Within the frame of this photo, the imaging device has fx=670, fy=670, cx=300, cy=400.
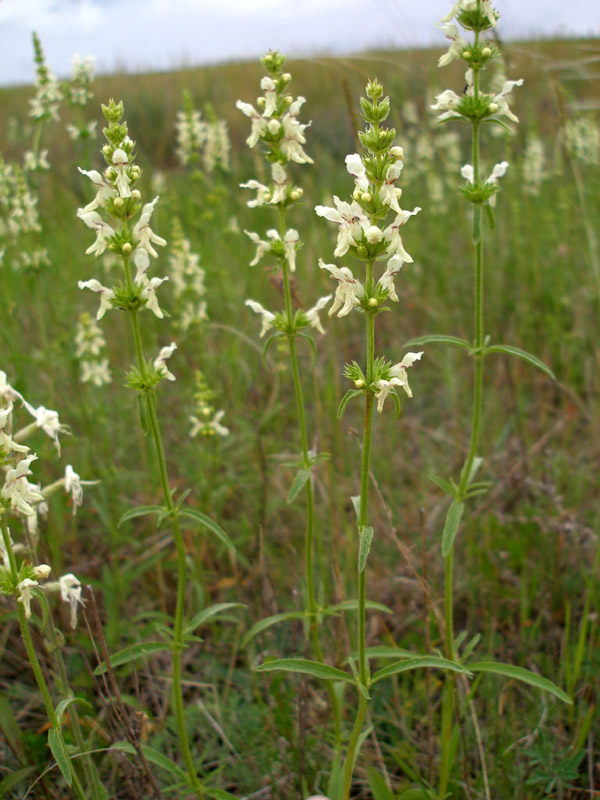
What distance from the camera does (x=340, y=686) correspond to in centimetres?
265

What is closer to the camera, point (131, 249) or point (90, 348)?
point (131, 249)

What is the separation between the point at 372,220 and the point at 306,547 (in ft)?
4.69

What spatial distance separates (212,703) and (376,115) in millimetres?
2680

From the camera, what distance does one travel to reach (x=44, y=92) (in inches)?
162

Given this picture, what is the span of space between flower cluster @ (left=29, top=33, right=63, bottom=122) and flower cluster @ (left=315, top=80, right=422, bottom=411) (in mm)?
2888

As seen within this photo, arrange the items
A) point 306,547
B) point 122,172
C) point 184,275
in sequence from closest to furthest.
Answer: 1. point 122,172
2. point 306,547
3. point 184,275

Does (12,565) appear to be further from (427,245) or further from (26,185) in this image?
(427,245)

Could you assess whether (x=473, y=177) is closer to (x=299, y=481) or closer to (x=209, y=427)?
(x=299, y=481)

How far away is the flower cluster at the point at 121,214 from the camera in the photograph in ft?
7.07

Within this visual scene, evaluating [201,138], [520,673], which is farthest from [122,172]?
[201,138]

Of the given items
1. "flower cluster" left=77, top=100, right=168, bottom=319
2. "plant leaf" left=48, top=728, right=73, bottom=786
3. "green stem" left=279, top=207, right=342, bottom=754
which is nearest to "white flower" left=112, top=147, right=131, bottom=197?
"flower cluster" left=77, top=100, right=168, bottom=319

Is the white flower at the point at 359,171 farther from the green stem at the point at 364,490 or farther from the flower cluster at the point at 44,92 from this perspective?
the flower cluster at the point at 44,92

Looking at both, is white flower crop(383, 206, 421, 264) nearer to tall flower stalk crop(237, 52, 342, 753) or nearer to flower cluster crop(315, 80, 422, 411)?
flower cluster crop(315, 80, 422, 411)

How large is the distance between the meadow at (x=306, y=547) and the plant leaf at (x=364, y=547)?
0.01m
